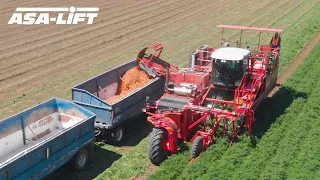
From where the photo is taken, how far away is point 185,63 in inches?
903

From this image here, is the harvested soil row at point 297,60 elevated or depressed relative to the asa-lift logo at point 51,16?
depressed

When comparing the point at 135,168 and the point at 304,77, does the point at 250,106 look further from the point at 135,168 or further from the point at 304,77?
the point at 304,77

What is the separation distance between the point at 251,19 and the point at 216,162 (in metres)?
21.6

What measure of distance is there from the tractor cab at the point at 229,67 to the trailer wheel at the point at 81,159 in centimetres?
504

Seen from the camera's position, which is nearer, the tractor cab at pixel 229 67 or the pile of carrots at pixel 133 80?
the tractor cab at pixel 229 67

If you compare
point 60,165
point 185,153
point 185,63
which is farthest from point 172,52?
point 60,165

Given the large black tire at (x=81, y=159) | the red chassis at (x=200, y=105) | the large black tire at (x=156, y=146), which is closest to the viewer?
the large black tire at (x=81, y=159)

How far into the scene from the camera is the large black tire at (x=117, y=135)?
14502mm

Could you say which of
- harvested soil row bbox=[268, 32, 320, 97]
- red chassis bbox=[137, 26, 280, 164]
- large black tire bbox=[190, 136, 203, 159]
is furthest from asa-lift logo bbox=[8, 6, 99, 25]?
large black tire bbox=[190, 136, 203, 159]

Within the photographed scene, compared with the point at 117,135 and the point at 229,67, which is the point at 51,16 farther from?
the point at 229,67

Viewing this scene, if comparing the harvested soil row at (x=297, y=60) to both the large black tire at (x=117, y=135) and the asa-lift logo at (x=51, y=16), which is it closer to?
the large black tire at (x=117, y=135)

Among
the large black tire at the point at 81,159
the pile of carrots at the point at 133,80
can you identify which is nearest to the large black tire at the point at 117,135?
the large black tire at the point at 81,159

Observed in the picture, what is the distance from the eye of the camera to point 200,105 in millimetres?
14703

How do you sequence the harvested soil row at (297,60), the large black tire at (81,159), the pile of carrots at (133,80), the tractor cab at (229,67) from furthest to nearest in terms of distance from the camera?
the harvested soil row at (297,60) → the pile of carrots at (133,80) → the tractor cab at (229,67) → the large black tire at (81,159)
